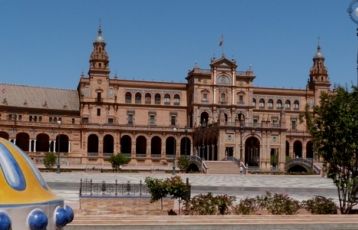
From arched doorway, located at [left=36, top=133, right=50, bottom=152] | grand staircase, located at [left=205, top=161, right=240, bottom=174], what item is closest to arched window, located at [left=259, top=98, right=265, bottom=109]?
grand staircase, located at [left=205, top=161, right=240, bottom=174]

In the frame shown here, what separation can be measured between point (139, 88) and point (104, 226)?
7352 centimetres

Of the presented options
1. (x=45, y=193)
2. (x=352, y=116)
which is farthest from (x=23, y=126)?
(x=45, y=193)

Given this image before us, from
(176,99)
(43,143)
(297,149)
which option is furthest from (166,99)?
(297,149)

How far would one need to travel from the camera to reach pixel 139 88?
3314 inches

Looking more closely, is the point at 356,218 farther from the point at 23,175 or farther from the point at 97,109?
the point at 97,109

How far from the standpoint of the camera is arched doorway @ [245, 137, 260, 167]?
7231 cm

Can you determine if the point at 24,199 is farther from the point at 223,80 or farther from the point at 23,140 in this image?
the point at 223,80

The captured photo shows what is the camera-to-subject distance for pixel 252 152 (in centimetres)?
7381

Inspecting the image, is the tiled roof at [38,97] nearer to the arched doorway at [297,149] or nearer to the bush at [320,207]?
the arched doorway at [297,149]

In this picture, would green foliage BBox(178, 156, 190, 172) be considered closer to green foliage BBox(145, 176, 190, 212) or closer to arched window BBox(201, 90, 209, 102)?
arched window BBox(201, 90, 209, 102)

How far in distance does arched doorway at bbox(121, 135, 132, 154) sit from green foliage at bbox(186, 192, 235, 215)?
6527cm

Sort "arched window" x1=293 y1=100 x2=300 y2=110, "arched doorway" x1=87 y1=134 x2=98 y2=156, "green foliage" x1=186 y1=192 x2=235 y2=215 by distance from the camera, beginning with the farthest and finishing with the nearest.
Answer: "arched window" x1=293 y1=100 x2=300 y2=110, "arched doorway" x1=87 y1=134 x2=98 y2=156, "green foliage" x1=186 y1=192 x2=235 y2=215

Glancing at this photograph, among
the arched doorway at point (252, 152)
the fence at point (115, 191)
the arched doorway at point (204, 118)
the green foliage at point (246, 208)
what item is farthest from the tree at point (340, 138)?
the arched doorway at point (204, 118)

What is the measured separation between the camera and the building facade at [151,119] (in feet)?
237
